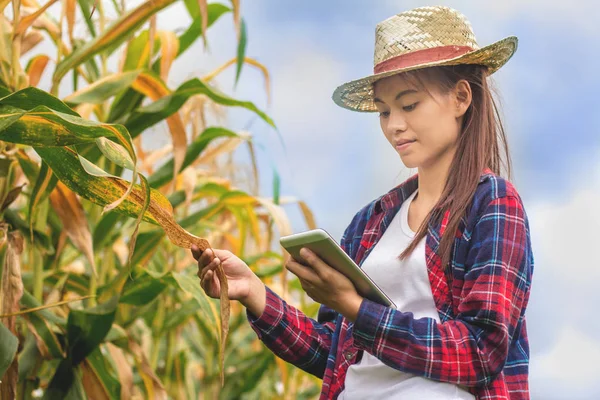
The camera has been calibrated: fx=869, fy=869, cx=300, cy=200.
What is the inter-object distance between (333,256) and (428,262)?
108 millimetres

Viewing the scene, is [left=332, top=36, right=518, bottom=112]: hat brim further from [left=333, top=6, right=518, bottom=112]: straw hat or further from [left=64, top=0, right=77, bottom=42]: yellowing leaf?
[left=64, top=0, right=77, bottom=42]: yellowing leaf

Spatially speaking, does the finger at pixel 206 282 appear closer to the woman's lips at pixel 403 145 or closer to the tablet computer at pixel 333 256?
the tablet computer at pixel 333 256

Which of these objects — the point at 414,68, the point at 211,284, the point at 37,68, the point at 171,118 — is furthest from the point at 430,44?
the point at 37,68

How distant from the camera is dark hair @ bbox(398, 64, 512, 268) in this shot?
2.85 feet

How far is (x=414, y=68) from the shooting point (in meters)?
0.90

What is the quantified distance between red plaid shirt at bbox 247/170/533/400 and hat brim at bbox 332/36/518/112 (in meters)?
0.13

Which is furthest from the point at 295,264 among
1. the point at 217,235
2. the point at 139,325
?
the point at 139,325

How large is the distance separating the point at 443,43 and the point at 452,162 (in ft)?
0.44

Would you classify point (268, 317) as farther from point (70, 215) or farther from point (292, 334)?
point (70, 215)

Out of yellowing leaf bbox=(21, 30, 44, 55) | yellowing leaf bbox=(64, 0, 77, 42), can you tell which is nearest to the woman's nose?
yellowing leaf bbox=(64, 0, 77, 42)

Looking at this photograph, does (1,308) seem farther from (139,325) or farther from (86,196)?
(139,325)

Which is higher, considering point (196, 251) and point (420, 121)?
point (420, 121)

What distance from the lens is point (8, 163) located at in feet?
4.02

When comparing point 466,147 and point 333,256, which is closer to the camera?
point 333,256
